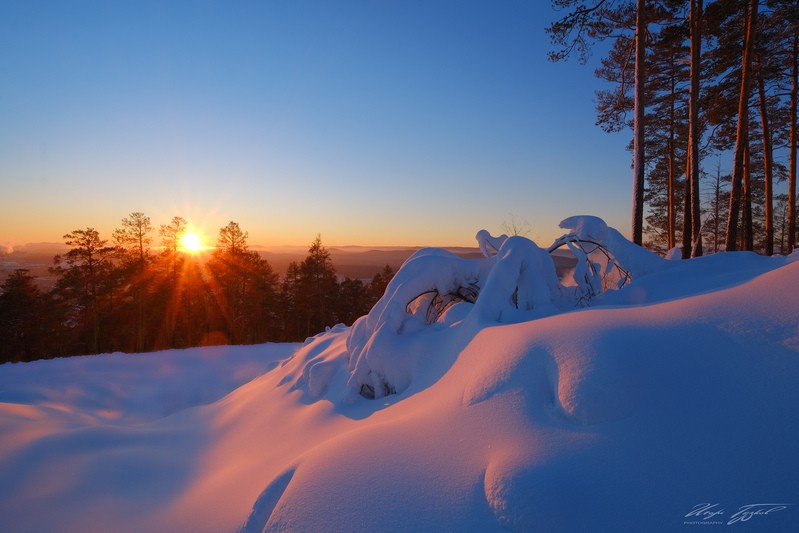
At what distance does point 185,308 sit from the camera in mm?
21703

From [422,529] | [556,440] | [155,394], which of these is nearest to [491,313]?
[556,440]

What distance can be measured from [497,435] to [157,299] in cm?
2420

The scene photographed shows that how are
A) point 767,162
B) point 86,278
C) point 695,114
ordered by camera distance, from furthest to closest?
point 86,278 < point 767,162 < point 695,114

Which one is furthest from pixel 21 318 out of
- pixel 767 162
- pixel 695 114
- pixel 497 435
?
pixel 767 162

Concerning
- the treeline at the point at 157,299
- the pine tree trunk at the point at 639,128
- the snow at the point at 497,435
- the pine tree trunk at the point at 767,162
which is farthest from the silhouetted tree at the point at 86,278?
the pine tree trunk at the point at 767,162

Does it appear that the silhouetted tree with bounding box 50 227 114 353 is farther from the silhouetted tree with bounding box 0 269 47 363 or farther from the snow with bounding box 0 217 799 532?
the snow with bounding box 0 217 799 532

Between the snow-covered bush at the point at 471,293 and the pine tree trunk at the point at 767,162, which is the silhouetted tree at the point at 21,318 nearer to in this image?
the snow-covered bush at the point at 471,293

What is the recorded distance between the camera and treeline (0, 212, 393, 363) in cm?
1836

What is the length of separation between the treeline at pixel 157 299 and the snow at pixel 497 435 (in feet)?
60.5

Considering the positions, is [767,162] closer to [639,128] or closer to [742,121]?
[742,121]

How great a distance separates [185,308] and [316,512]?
24024 mm

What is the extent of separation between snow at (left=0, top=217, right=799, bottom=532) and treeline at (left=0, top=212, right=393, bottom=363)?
18.4 meters

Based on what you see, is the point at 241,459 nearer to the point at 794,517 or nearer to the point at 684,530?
the point at 684,530

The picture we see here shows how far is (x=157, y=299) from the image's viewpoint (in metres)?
20.6
